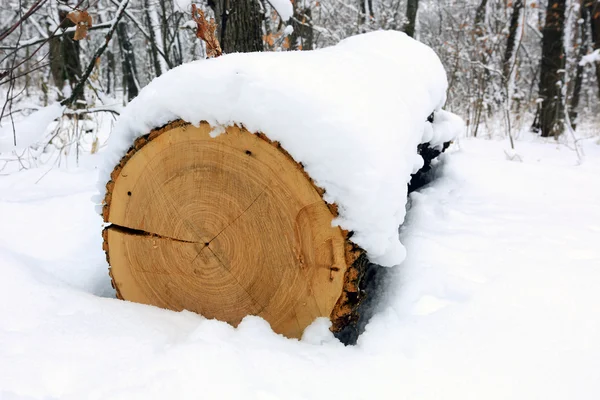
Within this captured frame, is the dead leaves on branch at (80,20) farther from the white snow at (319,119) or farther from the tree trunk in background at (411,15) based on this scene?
the tree trunk in background at (411,15)

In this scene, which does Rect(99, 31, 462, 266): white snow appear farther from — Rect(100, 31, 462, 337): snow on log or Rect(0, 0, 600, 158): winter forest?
Rect(0, 0, 600, 158): winter forest

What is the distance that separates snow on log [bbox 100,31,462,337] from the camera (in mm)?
969

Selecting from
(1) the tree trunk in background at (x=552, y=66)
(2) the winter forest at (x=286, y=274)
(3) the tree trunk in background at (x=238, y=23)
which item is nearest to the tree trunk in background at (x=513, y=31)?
(1) the tree trunk in background at (x=552, y=66)

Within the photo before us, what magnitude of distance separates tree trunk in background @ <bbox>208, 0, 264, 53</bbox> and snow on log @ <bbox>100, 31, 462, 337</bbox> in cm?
117

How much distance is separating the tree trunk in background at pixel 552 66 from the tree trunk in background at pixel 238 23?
4.94m

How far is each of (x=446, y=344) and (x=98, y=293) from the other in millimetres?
1158

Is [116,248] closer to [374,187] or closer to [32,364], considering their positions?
[32,364]

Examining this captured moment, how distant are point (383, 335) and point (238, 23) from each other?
193 centimetres

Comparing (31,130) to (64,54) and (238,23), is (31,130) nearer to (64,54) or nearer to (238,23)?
(238,23)

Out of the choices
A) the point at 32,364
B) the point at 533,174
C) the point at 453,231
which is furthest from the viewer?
the point at 533,174

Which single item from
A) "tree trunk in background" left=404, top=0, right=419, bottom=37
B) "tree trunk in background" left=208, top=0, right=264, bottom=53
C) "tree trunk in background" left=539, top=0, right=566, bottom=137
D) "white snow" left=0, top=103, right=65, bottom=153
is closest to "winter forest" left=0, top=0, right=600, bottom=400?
"white snow" left=0, top=103, right=65, bottom=153

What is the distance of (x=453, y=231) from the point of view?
1497mm

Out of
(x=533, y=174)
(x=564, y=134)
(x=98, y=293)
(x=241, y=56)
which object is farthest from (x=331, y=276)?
(x=564, y=134)

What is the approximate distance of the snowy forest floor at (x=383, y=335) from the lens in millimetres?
847
